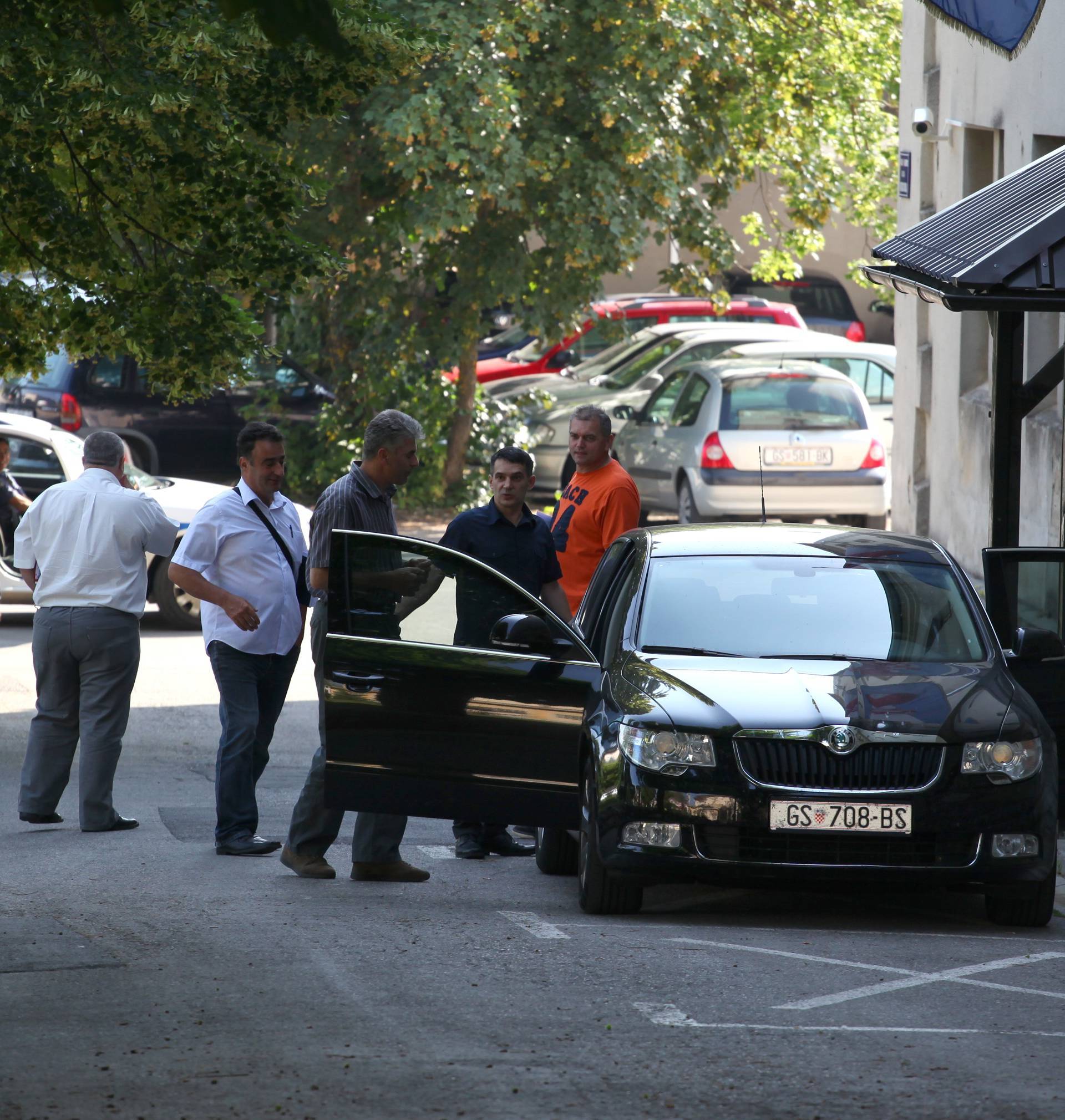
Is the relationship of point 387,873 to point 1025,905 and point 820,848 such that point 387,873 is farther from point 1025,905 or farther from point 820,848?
point 1025,905

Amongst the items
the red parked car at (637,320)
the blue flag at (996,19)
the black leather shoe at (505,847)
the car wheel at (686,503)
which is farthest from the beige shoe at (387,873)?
the red parked car at (637,320)

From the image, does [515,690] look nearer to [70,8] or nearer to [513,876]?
[513,876]

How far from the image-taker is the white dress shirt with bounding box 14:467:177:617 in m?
8.95

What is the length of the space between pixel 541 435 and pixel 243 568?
508 inches

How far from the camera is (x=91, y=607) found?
29.4ft

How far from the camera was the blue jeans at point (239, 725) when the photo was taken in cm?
833

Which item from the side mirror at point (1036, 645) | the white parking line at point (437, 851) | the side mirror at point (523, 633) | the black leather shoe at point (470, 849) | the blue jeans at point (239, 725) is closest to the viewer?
the side mirror at point (523, 633)

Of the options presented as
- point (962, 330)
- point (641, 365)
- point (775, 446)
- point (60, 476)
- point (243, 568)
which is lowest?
point (243, 568)

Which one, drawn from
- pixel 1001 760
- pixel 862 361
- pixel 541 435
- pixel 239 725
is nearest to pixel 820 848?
pixel 1001 760

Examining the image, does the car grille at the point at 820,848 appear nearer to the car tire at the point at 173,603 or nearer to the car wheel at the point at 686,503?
the car tire at the point at 173,603

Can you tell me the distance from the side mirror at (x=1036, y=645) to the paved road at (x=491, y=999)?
1.03 meters

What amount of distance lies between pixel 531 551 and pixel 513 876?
142cm

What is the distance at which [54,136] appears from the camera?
9695 millimetres

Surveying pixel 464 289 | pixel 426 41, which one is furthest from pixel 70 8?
pixel 464 289
